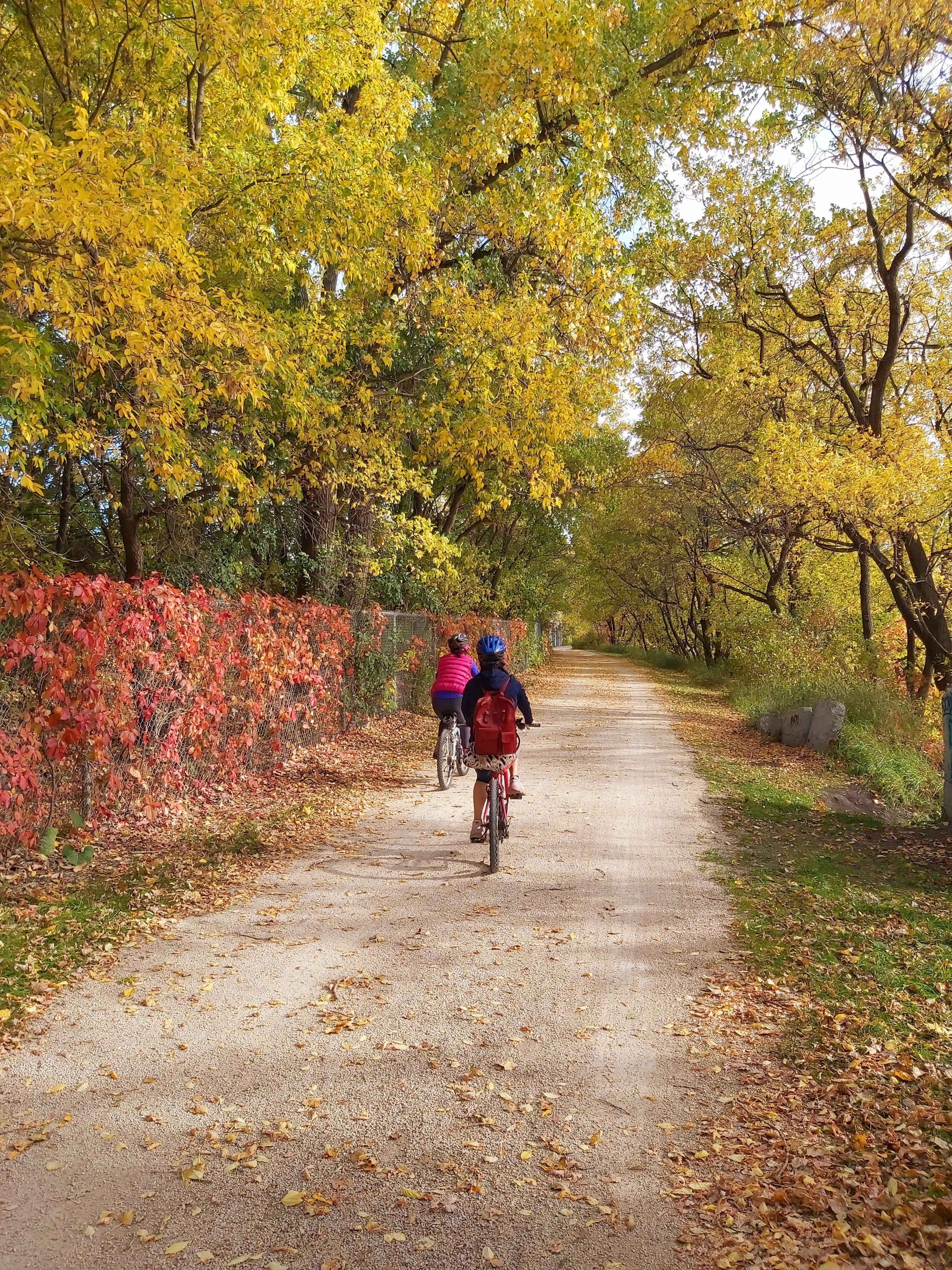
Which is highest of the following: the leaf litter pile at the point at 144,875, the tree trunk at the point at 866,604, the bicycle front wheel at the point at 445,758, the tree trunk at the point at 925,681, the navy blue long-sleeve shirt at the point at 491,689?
the tree trunk at the point at 866,604

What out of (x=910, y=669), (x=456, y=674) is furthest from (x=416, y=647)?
(x=910, y=669)

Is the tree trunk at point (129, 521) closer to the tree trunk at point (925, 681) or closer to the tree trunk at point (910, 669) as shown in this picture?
the tree trunk at point (925, 681)

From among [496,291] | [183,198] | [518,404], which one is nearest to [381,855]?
[183,198]

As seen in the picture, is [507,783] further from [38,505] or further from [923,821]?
[38,505]

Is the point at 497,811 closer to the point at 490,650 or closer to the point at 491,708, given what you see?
the point at 491,708

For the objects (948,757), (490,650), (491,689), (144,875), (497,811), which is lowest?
(144,875)

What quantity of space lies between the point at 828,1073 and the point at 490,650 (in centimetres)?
417

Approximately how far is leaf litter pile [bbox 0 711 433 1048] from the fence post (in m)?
6.00

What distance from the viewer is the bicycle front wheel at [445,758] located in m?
11.1

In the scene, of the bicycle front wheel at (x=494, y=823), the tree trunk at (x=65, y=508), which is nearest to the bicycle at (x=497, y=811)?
the bicycle front wheel at (x=494, y=823)

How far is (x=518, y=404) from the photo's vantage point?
1277cm

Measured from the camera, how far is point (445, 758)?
11.1m

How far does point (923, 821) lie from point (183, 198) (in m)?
9.32

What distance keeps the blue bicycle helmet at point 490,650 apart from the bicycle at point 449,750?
3348mm
